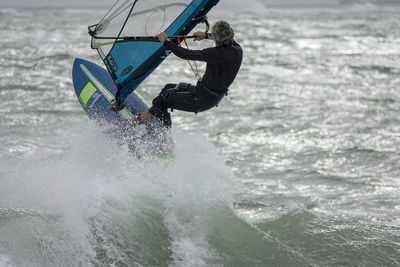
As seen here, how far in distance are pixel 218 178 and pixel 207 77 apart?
1917mm

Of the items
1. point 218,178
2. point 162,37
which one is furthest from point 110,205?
point 162,37

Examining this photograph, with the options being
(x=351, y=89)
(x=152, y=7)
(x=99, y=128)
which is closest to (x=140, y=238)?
(x=99, y=128)

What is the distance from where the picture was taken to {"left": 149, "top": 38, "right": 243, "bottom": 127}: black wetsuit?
548cm

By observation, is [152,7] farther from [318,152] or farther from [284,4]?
[284,4]

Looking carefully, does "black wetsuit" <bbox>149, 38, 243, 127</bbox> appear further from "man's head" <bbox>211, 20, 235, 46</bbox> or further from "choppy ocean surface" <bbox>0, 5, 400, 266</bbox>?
"choppy ocean surface" <bbox>0, 5, 400, 266</bbox>

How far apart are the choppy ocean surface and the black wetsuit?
0.93 meters

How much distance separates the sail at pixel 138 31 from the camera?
5.74m

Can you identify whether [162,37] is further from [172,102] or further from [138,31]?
[172,102]

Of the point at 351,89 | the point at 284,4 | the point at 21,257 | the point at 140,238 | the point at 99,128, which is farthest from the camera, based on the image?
the point at 284,4

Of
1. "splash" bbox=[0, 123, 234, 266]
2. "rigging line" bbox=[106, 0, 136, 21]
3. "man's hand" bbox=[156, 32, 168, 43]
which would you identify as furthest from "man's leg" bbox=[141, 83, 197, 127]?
"rigging line" bbox=[106, 0, 136, 21]

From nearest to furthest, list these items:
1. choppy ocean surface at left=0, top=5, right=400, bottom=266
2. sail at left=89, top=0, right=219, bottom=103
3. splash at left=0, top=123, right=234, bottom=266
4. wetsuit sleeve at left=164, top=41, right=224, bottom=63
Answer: splash at left=0, top=123, right=234, bottom=266 → wetsuit sleeve at left=164, top=41, right=224, bottom=63 → choppy ocean surface at left=0, top=5, right=400, bottom=266 → sail at left=89, top=0, right=219, bottom=103

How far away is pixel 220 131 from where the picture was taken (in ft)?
33.8

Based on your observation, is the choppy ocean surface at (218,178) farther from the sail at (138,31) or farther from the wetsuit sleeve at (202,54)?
the wetsuit sleeve at (202,54)

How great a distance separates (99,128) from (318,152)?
429cm
